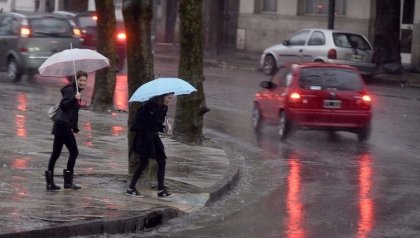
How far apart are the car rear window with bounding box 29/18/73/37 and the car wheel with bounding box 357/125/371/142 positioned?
10.3 meters

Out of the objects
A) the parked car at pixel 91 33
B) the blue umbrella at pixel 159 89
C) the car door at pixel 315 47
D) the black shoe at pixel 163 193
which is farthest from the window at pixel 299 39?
the blue umbrella at pixel 159 89

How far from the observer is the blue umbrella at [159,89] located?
1167 centimetres

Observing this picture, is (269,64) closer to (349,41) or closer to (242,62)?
(349,41)

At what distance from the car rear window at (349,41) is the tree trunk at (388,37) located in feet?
5.24

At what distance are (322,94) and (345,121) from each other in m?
0.68

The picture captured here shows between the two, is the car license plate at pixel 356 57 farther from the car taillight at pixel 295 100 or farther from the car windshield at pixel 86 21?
the car taillight at pixel 295 100

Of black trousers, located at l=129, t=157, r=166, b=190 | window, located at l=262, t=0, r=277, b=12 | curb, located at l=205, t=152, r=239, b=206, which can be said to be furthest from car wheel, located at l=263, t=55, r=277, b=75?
black trousers, located at l=129, t=157, r=166, b=190

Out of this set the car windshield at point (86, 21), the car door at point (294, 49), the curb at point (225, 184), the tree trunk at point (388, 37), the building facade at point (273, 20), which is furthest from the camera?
the building facade at point (273, 20)

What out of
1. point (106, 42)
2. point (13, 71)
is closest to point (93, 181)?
point (106, 42)

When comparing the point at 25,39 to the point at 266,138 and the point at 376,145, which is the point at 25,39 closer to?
the point at 266,138

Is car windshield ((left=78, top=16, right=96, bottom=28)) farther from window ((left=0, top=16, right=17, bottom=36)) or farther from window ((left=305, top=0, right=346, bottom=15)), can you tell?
window ((left=305, top=0, right=346, bottom=15))

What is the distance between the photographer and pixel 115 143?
16.8 m

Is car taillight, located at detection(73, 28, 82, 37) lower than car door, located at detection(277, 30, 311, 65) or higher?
higher

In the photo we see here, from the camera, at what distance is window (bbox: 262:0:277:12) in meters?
42.8
